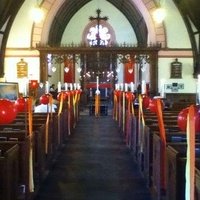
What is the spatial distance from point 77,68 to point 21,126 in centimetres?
2536

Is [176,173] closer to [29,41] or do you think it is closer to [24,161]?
[24,161]

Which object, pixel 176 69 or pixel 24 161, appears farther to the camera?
pixel 176 69

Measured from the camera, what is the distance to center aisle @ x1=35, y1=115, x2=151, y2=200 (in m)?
7.02

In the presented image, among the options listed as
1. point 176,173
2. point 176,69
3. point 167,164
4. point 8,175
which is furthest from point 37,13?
point 176,173

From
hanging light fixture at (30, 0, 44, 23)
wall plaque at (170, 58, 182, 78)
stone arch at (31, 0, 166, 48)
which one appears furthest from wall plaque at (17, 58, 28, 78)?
wall plaque at (170, 58, 182, 78)

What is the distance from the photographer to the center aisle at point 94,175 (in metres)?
7.02

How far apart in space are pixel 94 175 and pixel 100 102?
19.0 meters

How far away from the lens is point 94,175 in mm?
8383

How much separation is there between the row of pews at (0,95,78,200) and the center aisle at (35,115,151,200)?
10.1 inches

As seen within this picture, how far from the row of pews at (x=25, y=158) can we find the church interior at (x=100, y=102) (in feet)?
0.05

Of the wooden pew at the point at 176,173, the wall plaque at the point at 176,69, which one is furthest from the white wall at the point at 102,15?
the wooden pew at the point at 176,173

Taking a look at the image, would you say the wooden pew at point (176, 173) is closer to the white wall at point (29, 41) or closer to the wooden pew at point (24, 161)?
the wooden pew at point (24, 161)

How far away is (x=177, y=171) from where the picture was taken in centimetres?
473

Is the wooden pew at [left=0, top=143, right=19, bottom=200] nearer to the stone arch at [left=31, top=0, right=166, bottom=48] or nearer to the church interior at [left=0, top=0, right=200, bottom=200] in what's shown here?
the church interior at [left=0, top=0, right=200, bottom=200]
